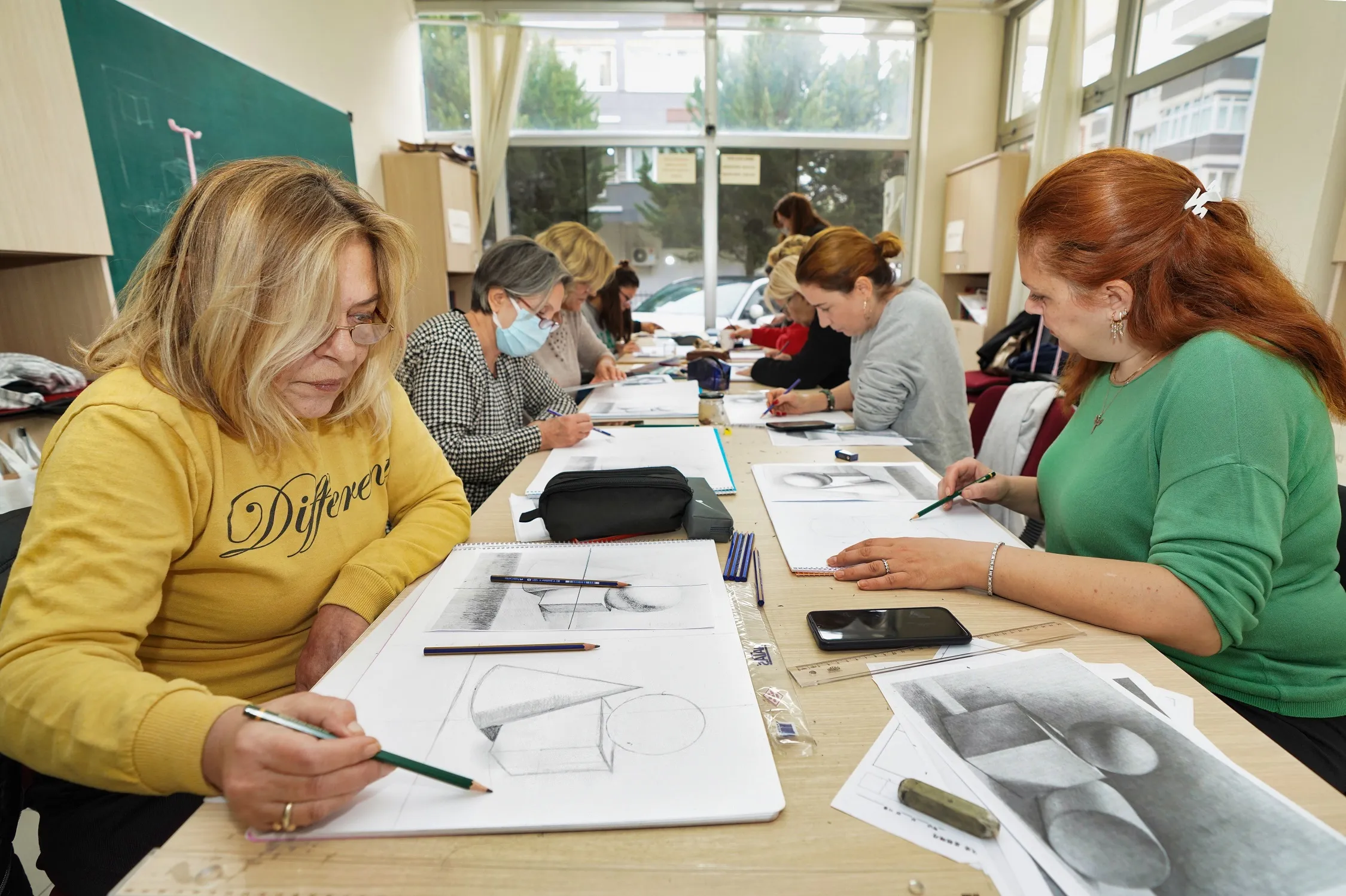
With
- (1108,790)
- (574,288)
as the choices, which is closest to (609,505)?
(1108,790)

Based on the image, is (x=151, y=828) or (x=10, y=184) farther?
(x=10, y=184)

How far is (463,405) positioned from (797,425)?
905 mm

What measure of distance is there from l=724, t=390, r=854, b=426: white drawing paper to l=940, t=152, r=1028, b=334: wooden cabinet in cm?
312

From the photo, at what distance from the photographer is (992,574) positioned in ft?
2.96

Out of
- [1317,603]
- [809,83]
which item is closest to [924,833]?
[1317,603]

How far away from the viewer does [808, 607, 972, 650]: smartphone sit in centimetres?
78

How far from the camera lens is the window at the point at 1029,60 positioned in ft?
16.0

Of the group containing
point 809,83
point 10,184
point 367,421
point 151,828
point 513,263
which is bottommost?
point 151,828

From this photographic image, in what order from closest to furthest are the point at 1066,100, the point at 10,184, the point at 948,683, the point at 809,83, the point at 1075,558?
the point at 948,683
the point at 1075,558
the point at 10,184
the point at 1066,100
the point at 809,83

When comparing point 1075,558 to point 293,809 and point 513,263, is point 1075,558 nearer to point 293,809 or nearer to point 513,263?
point 293,809

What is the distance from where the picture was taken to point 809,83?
544 centimetres

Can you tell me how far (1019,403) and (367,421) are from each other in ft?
5.64

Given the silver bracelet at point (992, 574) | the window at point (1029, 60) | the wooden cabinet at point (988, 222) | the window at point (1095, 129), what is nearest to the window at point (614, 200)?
the wooden cabinet at point (988, 222)

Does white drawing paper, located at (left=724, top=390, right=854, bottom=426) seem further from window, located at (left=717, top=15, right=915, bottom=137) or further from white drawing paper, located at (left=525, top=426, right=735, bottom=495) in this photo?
window, located at (left=717, top=15, right=915, bottom=137)
